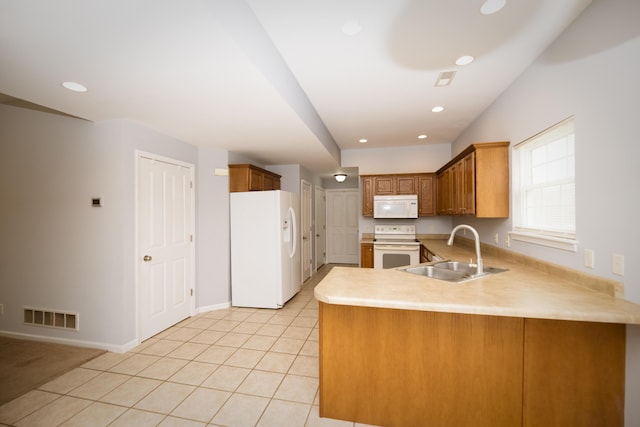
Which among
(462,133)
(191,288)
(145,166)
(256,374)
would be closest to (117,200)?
(145,166)

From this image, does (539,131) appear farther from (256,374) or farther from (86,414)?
(86,414)

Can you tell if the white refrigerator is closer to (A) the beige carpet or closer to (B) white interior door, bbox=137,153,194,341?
(B) white interior door, bbox=137,153,194,341

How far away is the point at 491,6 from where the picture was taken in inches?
65.4

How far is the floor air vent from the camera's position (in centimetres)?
290

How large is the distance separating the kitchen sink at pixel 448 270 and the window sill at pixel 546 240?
38 cm

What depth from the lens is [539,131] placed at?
226 centimetres

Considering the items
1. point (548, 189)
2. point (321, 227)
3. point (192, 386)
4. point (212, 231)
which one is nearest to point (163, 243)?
point (212, 231)

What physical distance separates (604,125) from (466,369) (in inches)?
65.6

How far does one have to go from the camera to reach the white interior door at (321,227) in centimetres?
684

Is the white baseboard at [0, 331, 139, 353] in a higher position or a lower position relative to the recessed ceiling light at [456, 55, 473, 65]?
lower

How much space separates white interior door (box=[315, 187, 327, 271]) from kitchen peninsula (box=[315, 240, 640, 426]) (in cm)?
488

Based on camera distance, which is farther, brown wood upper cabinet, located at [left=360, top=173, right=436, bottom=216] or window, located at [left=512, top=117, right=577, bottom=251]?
brown wood upper cabinet, located at [left=360, top=173, right=436, bottom=216]

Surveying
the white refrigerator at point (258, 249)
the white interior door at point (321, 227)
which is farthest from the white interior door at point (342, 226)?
the white refrigerator at point (258, 249)

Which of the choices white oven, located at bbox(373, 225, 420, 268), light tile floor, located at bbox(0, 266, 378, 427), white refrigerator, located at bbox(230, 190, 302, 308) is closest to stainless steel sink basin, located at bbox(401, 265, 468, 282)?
light tile floor, located at bbox(0, 266, 378, 427)
